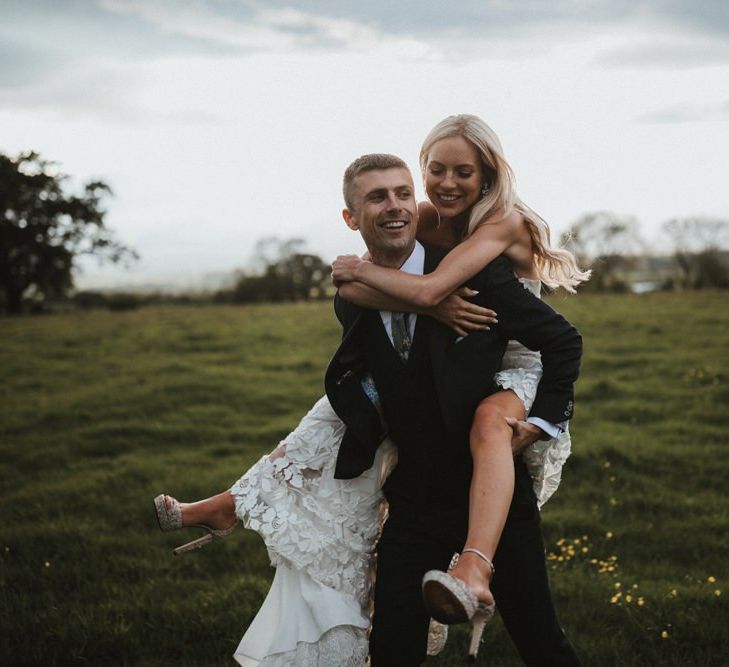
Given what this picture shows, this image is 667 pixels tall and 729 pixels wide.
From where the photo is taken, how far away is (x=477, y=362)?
3.32 m

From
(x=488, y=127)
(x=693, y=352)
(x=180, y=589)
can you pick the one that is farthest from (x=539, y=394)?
(x=693, y=352)

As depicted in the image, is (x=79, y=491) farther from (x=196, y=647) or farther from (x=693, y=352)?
(x=693, y=352)

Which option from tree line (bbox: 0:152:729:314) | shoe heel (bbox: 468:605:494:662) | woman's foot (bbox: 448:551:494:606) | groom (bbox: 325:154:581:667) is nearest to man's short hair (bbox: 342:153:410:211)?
groom (bbox: 325:154:581:667)

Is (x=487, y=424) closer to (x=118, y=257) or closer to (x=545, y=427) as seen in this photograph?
(x=545, y=427)

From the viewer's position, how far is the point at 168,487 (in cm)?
823

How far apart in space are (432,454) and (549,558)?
3.23 metres

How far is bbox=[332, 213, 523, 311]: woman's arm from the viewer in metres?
3.27

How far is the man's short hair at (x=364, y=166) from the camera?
3.40m

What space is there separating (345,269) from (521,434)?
42.8 inches

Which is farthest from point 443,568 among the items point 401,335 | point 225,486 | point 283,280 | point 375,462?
point 283,280

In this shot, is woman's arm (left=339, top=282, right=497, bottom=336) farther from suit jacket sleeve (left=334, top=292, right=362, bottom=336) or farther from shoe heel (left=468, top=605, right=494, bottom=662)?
shoe heel (left=468, top=605, right=494, bottom=662)

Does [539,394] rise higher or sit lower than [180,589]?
higher

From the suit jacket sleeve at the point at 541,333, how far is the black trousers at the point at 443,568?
44cm

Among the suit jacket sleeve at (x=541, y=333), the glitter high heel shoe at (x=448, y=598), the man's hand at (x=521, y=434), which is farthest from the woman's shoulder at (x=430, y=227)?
the glitter high heel shoe at (x=448, y=598)
